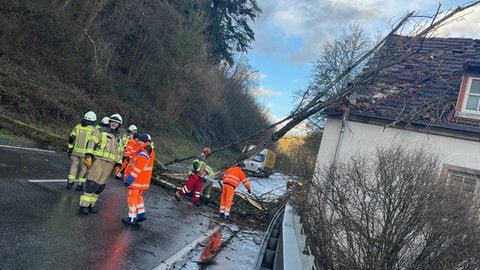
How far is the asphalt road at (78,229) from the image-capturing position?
548cm

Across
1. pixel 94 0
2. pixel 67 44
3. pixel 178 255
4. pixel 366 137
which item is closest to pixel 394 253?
pixel 178 255

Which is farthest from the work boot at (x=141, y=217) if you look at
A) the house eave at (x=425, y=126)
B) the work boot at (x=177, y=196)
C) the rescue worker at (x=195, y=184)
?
the house eave at (x=425, y=126)

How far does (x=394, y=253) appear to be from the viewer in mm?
8039

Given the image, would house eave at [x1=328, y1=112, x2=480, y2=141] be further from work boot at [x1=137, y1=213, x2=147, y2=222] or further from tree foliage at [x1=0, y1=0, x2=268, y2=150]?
tree foliage at [x1=0, y1=0, x2=268, y2=150]

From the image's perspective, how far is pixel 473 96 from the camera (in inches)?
534

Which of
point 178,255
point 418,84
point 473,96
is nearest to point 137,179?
point 178,255

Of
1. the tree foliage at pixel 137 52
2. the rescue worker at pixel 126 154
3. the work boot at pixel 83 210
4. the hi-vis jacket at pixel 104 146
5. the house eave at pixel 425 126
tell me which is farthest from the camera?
the tree foliage at pixel 137 52

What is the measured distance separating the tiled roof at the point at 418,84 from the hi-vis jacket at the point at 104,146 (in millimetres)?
8307

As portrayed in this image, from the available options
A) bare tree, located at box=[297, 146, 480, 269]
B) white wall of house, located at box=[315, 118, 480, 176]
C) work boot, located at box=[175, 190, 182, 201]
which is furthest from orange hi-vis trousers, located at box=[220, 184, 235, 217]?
bare tree, located at box=[297, 146, 480, 269]

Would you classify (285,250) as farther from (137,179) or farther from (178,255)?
(137,179)

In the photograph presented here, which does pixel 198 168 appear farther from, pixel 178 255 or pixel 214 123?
pixel 214 123

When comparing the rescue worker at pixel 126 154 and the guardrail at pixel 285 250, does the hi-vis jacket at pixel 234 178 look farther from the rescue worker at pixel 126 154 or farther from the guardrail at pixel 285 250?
the guardrail at pixel 285 250

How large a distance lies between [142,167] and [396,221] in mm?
4775

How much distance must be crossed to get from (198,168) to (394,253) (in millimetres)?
6568
